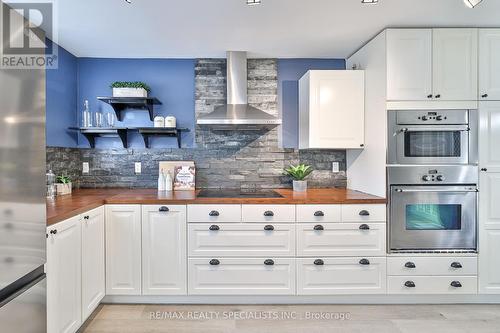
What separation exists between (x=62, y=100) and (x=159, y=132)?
0.95 m

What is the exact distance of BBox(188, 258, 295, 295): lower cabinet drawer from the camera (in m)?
2.58

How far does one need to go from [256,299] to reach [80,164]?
2.29 metres

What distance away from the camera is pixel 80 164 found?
330 centimetres

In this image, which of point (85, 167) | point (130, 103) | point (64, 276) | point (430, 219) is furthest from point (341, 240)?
point (85, 167)

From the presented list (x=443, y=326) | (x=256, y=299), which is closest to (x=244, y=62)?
(x=256, y=299)

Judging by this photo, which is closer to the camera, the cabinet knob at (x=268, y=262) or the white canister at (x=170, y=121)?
the cabinet knob at (x=268, y=262)

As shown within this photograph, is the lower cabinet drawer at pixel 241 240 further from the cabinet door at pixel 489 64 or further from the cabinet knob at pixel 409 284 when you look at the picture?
the cabinet door at pixel 489 64

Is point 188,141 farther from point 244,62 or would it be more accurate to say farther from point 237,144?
point 244,62

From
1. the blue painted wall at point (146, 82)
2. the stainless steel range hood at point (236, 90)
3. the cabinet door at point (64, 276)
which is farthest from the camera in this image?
the blue painted wall at point (146, 82)

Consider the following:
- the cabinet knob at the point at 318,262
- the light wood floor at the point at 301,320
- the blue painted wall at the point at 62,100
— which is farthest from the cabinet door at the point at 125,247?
the cabinet knob at the point at 318,262

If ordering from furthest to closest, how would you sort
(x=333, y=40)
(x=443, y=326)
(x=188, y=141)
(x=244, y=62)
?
(x=188, y=141), (x=244, y=62), (x=333, y=40), (x=443, y=326)

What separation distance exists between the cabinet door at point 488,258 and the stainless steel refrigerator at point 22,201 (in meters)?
3.10

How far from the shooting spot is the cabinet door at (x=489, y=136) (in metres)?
2.54

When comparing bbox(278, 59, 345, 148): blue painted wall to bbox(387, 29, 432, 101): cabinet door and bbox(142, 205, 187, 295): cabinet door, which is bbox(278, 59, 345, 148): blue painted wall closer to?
bbox(387, 29, 432, 101): cabinet door
